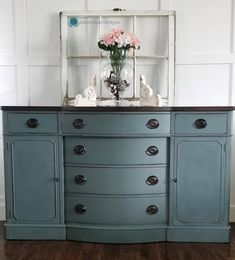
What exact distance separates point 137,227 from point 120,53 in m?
1.28

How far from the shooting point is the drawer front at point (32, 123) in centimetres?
240

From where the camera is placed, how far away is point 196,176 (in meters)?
2.40

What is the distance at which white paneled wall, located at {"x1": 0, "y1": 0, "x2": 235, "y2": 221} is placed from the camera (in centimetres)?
279

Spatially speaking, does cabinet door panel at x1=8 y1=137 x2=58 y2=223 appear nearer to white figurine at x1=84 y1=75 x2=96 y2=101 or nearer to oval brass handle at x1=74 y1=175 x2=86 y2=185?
oval brass handle at x1=74 y1=175 x2=86 y2=185

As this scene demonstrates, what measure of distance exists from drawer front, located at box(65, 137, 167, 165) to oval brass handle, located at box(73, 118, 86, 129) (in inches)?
3.9

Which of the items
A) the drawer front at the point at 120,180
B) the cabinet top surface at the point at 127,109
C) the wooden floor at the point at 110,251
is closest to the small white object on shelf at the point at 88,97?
the cabinet top surface at the point at 127,109

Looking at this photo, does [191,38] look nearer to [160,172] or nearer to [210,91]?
[210,91]

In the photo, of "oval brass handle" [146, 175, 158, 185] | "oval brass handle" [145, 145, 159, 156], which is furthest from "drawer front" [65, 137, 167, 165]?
"oval brass handle" [146, 175, 158, 185]

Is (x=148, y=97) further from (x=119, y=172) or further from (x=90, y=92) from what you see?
(x=119, y=172)

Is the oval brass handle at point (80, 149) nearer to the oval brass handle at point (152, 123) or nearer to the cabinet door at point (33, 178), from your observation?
the cabinet door at point (33, 178)

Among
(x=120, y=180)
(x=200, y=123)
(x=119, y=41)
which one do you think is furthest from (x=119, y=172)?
(x=119, y=41)

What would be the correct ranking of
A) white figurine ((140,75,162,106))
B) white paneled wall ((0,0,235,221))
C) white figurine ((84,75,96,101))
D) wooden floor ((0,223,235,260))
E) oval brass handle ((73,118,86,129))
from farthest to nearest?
white paneled wall ((0,0,235,221)) → white figurine ((84,75,96,101)) → white figurine ((140,75,162,106)) → oval brass handle ((73,118,86,129)) → wooden floor ((0,223,235,260))

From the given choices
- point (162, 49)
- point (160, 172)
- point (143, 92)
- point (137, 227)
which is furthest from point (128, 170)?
point (162, 49)

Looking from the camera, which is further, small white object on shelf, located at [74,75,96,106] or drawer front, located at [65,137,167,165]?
small white object on shelf, located at [74,75,96,106]
